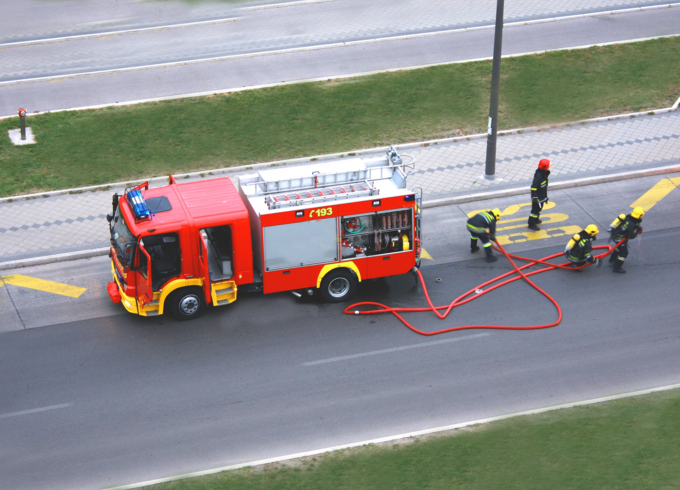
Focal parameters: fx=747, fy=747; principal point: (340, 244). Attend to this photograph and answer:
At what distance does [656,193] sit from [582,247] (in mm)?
4056

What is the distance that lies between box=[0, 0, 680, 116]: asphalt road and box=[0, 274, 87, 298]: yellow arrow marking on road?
298 inches

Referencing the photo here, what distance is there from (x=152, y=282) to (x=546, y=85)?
13.8 metres

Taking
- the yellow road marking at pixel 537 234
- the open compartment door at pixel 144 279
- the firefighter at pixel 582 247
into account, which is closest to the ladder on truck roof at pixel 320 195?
the open compartment door at pixel 144 279

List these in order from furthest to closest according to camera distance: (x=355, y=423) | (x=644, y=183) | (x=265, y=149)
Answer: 1. (x=265, y=149)
2. (x=644, y=183)
3. (x=355, y=423)

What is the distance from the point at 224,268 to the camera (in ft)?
45.5

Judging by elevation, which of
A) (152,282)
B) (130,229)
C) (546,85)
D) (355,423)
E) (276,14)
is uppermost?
(276,14)

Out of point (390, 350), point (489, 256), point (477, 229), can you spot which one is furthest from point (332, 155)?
point (390, 350)

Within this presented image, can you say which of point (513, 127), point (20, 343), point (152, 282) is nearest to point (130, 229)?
point (152, 282)

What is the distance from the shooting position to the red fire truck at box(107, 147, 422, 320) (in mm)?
13398

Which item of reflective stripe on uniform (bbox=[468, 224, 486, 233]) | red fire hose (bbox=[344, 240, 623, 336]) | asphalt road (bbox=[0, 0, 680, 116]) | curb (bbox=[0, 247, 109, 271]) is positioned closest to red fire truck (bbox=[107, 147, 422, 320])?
red fire hose (bbox=[344, 240, 623, 336])

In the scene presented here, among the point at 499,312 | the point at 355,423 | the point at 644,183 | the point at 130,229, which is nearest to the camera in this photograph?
the point at 355,423

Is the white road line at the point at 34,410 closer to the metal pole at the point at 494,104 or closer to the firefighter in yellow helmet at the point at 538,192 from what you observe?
the firefighter in yellow helmet at the point at 538,192

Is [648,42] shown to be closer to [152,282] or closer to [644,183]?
[644,183]

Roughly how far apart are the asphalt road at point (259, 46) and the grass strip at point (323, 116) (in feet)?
2.90
